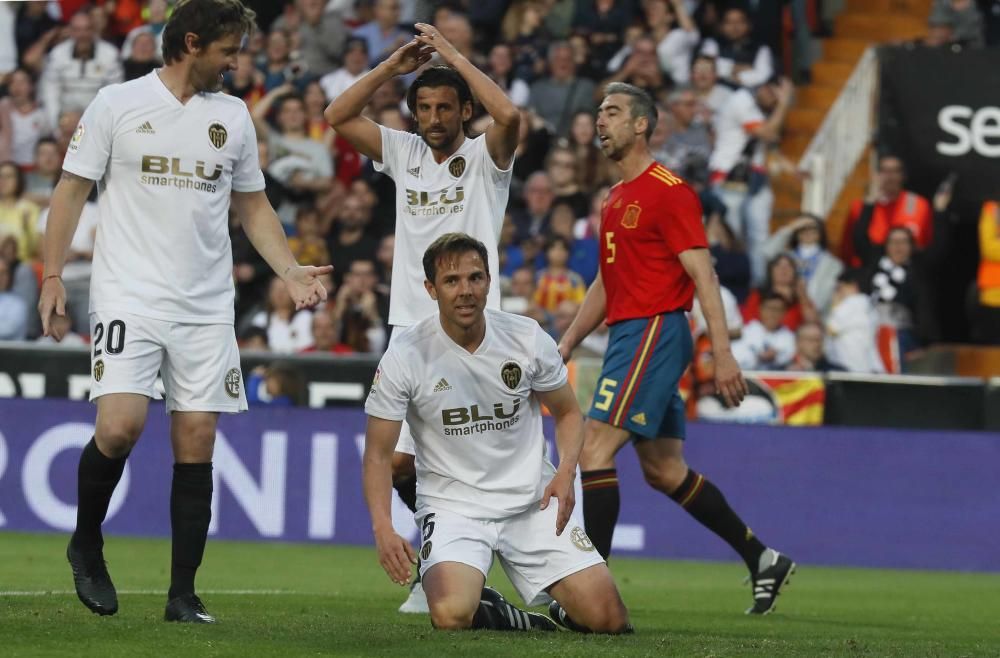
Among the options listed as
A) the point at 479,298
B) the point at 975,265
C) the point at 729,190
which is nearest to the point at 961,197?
the point at 975,265

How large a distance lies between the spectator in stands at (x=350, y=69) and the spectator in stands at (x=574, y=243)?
2.82m

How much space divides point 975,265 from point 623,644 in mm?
10453

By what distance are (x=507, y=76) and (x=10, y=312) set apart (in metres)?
Result: 5.23

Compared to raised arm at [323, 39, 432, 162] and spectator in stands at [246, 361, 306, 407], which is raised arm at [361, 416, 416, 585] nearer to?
raised arm at [323, 39, 432, 162]

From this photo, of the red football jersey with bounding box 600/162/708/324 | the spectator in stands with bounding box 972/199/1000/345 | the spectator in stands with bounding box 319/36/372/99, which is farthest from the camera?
the spectator in stands with bounding box 319/36/372/99

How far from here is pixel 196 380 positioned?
22.6 ft

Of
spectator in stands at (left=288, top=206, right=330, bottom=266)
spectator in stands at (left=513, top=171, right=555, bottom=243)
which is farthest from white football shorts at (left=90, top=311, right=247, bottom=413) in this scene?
spectator in stands at (left=513, top=171, right=555, bottom=243)

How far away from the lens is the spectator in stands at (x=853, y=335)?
14.7 m

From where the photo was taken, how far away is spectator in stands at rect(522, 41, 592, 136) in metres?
17.1

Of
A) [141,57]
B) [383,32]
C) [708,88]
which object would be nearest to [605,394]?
[708,88]

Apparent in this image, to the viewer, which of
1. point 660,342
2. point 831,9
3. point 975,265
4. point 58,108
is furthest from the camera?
point 831,9

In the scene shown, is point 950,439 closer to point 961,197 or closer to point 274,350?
point 961,197

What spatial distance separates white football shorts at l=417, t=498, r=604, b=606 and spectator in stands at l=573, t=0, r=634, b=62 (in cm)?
1090

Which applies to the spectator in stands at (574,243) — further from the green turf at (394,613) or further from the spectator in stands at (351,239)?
the green turf at (394,613)
